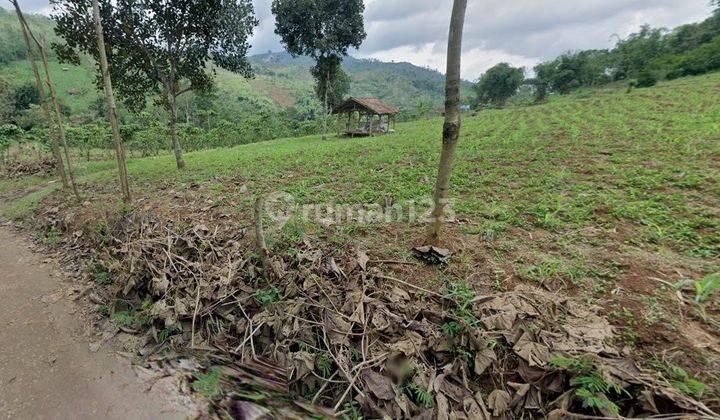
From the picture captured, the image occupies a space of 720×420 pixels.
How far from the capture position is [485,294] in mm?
3131

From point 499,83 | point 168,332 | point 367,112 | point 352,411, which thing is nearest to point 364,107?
point 367,112

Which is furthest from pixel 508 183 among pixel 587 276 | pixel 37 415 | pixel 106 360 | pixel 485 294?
pixel 37 415

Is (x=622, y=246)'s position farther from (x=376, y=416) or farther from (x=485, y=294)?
(x=376, y=416)

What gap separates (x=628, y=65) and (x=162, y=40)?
5057 cm

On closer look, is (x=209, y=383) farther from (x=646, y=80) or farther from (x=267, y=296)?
(x=646, y=80)

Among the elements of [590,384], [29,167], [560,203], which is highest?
[29,167]

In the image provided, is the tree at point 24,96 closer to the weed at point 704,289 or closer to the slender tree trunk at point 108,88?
the slender tree trunk at point 108,88

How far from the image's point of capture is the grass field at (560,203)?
3.08 m

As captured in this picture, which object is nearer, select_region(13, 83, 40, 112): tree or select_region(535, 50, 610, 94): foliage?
select_region(13, 83, 40, 112): tree

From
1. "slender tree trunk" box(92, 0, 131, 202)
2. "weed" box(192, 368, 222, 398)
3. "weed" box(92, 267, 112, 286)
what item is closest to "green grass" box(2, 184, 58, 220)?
"slender tree trunk" box(92, 0, 131, 202)

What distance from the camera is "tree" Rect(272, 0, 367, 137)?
1766cm

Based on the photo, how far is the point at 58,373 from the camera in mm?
3301

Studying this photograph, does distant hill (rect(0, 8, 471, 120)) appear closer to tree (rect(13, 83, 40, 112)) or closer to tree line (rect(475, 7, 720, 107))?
tree (rect(13, 83, 40, 112))

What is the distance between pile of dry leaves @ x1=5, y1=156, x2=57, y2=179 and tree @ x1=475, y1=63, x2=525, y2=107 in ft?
163
